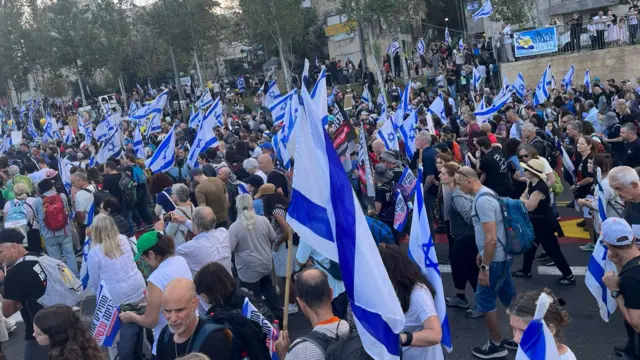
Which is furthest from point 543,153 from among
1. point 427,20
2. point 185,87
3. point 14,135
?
point 427,20

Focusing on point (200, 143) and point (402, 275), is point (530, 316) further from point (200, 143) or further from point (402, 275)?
point (200, 143)

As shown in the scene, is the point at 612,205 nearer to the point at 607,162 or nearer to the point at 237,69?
the point at 607,162

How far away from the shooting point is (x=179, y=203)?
290 inches

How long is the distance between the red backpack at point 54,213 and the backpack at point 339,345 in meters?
6.93

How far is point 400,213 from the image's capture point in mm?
7242

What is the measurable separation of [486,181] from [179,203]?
3.87m

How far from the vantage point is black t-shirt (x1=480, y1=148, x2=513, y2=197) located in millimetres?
8188

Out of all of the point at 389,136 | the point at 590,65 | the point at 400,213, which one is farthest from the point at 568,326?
the point at 590,65

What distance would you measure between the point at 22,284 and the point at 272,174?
441 cm

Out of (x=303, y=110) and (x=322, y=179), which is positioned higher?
(x=303, y=110)

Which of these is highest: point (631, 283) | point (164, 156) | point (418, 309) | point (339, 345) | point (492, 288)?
point (164, 156)

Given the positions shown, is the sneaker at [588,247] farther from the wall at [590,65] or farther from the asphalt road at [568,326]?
the wall at [590,65]

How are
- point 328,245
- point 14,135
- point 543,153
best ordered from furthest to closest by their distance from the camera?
1. point 14,135
2. point 543,153
3. point 328,245

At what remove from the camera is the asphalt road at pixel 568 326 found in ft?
19.8
